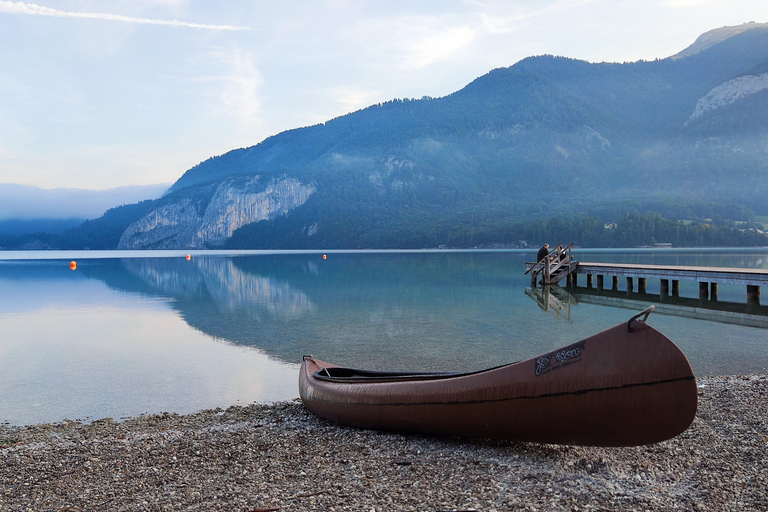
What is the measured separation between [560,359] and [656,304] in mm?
22915

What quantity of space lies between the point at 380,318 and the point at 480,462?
52.3 ft

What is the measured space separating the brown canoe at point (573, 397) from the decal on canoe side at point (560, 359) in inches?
0.4

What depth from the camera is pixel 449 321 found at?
2131 cm

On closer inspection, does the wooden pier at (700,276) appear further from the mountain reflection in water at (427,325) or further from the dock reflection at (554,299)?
the dock reflection at (554,299)

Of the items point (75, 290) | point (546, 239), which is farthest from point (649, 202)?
point (75, 290)

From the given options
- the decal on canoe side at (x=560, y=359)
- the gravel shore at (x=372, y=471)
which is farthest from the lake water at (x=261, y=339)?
the decal on canoe side at (x=560, y=359)

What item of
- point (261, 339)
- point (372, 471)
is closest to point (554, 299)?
point (261, 339)

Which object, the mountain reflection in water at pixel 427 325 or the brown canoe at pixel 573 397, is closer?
the brown canoe at pixel 573 397

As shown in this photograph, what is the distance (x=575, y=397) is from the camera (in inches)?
228

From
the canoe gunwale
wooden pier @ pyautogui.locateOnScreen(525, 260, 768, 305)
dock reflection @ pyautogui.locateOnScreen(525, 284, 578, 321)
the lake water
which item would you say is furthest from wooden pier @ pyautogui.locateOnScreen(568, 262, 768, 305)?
the canoe gunwale

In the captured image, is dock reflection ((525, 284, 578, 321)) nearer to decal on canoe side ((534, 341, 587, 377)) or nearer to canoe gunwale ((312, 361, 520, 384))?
canoe gunwale ((312, 361, 520, 384))

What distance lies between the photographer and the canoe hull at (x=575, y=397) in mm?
5367

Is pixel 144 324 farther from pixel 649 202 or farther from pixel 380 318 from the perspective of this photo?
pixel 649 202

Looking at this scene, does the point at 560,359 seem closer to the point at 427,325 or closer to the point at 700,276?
the point at 427,325
